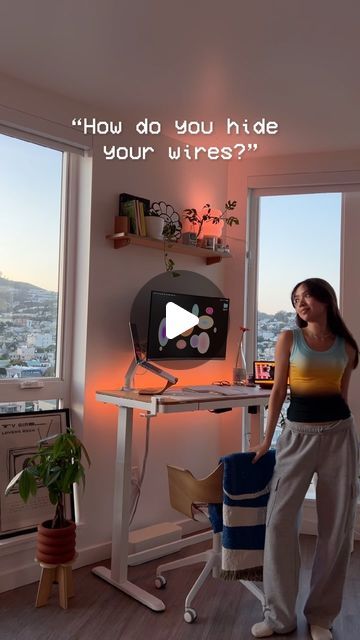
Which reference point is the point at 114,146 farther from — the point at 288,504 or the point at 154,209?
the point at 288,504

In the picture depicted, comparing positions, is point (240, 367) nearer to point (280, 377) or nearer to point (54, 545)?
point (280, 377)

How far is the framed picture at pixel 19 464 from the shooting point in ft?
9.05

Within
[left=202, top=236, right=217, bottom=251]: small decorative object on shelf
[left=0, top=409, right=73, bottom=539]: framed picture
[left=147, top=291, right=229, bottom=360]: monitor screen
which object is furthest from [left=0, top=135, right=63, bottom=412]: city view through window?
[left=202, top=236, right=217, bottom=251]: small decorative object on shelf

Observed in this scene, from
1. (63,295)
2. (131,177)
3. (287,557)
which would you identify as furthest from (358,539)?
(131,177)

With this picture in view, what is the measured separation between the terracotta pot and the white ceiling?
213 cm

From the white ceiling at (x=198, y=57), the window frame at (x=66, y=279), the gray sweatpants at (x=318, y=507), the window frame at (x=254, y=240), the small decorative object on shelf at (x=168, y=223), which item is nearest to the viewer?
the white ceiling at (x=198, y=57)

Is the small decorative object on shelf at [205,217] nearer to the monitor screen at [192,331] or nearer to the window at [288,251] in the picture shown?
the window at [288,251]

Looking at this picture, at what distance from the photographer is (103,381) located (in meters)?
3.12

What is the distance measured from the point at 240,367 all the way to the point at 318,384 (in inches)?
49.8

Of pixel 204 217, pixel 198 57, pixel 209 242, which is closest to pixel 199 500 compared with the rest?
pixel 209 242

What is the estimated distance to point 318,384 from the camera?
7.54 feet

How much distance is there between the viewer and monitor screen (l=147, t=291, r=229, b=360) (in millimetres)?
3102

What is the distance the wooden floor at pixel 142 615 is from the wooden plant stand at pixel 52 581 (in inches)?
1.4

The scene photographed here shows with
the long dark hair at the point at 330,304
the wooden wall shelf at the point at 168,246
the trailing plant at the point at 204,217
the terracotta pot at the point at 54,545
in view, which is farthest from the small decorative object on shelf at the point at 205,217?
the terracotta pot at the point at 54,545
